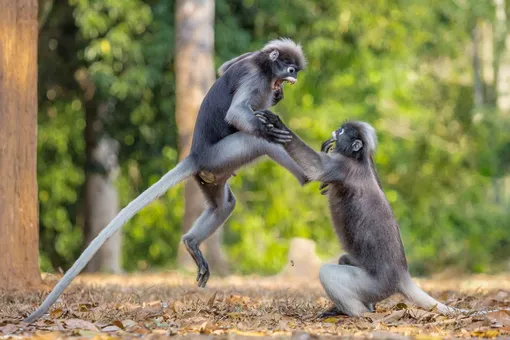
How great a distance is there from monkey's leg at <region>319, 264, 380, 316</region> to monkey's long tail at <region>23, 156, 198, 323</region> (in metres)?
1.29

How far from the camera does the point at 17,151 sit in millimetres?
7270

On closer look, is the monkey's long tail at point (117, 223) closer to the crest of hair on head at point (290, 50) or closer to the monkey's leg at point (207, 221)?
the monkey's leg at point (207, 221)

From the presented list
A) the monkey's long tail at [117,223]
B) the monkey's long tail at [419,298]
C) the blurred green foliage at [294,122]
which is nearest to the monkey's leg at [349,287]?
the monkey's long tail at [419,298]

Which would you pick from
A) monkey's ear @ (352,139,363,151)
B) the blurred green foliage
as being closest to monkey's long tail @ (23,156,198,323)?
monkey's ear @ (352,139,363,151)

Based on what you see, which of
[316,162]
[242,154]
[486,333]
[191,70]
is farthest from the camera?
[191,70]

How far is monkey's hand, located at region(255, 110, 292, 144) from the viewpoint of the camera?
20.2ft

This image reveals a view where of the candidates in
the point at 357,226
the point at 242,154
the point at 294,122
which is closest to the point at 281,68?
the point at 242,154

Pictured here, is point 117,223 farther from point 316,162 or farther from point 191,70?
point 191,70

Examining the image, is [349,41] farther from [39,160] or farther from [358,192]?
[358,192]

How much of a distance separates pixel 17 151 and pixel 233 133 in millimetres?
1860

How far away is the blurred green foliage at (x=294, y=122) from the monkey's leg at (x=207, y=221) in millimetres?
6540

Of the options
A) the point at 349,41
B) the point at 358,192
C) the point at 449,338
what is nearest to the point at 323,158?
the point at 358,192

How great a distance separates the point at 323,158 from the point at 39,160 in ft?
40.4

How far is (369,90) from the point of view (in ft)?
56.9
